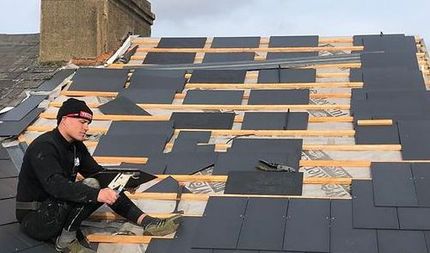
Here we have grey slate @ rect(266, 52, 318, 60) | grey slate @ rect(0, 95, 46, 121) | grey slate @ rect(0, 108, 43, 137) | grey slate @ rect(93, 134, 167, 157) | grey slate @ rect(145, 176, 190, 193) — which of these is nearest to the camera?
grey slate @ rect(145, 176, 190, 193)

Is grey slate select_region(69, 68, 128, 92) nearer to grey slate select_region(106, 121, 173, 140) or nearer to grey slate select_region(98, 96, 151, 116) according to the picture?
grey slate select_region(98, 96, 151, 116)

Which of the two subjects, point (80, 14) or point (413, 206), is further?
point (80, 14)

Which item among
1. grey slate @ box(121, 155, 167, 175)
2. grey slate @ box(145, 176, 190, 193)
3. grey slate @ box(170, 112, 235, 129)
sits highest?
grey slate @ box(170, 112, 235, 129)

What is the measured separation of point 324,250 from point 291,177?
88 centimetres

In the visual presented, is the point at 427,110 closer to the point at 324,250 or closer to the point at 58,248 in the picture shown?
the point at 324,250

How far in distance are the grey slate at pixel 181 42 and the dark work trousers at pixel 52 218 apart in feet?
12.8

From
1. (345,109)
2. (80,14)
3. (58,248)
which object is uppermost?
(80,14)

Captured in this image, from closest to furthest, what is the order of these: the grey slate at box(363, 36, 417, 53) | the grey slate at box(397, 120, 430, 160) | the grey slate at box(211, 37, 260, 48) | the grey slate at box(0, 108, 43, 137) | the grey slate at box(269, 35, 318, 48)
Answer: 1. the grey slate at box(397, 120, 430, 160)
2. the grey slate at box(0, 108, 43, 137)
3. the grey slate at box(363, 36, 417, 53)
4. the grey slate at box(269, 35, 318, 48)
5. the grey slate at box(211, 37, 260, 48)

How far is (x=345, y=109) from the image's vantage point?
16.6 ft

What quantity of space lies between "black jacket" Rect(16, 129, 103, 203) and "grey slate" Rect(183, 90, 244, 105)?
208 cm

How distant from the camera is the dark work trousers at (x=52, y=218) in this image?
3.32 metres

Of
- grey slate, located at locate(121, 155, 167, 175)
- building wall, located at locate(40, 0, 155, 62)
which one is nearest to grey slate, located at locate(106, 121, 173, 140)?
grey slate, located at locate(121, 155, 167, 175)

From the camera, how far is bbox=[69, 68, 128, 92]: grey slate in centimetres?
576

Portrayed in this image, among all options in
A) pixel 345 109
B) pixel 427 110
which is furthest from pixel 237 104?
pixel 427 110
